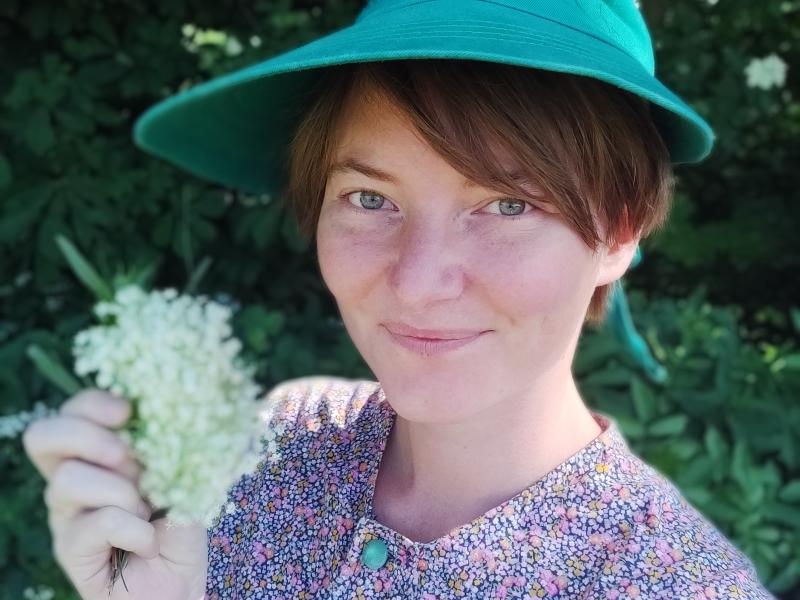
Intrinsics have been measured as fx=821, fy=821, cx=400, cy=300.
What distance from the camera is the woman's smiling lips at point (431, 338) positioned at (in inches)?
45.2

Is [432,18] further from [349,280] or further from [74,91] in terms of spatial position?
[74,91]

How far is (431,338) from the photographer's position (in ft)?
3.80

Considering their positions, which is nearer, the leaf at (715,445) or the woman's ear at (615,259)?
the woman's ear at (615,259)

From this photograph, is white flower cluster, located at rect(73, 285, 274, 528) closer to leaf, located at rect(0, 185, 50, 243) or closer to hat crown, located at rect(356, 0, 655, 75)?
hat crown, located at rect(356, 0, 655, 75)

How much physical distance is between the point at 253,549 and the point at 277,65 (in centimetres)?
78

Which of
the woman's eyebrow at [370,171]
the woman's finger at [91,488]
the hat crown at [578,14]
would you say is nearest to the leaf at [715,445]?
the hat crown at [578,14]

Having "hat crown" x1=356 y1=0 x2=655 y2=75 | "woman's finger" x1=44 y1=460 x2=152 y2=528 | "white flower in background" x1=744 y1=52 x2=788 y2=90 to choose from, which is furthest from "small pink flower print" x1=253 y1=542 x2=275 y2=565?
"white flower in background" x1=744 y1=52 x2=788 y2=90

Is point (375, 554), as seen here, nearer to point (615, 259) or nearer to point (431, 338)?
point (431, 338)

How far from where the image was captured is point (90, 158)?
2.56m

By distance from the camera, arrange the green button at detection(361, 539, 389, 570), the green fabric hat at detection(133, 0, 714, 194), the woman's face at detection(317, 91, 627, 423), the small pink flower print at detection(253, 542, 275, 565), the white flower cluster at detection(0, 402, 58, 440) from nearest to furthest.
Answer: the green fabric hat at detection(133, 0, 714, 194), the woman's face at detection(317, 91, 627, 423), the green button at detection(361, 539, 389, 570), the small pink flower print at detection(253, 542, 275, 565), the white flower cluster at detection(0, 402, 58, 440)

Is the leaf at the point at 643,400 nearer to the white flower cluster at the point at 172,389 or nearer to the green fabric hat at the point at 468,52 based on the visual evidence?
the green fabric hat at the point at 468,52

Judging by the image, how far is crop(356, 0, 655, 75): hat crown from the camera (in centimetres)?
108

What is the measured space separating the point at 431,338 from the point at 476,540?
0.32 metres

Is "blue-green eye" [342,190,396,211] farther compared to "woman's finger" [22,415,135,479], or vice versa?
"blue-green eye" [342,190,396,211]
